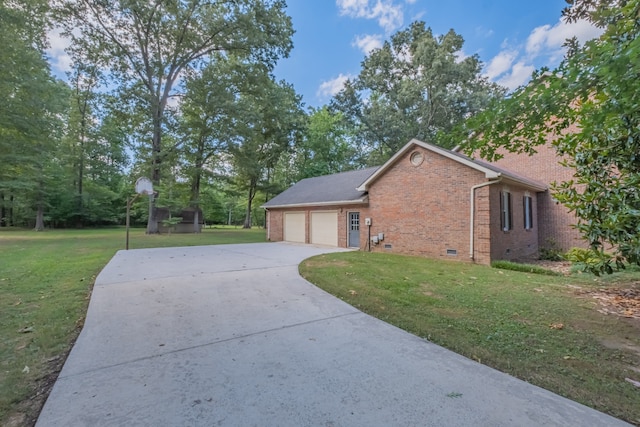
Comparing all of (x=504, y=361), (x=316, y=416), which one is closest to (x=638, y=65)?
(x=504, y=361)

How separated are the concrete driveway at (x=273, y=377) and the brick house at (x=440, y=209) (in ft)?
21.9

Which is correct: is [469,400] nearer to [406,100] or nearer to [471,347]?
[471,347]

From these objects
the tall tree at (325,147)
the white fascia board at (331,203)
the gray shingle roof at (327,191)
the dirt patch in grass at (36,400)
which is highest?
the tall tree at (325,147)

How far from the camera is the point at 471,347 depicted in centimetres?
327

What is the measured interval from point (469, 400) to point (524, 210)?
11.6m

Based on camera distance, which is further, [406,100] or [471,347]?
[406,100]

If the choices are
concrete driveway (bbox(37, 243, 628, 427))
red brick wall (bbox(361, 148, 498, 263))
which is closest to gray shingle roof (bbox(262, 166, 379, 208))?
red brick wall (bbox(361, 148, 498, 263))

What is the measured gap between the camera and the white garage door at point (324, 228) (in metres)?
14.7

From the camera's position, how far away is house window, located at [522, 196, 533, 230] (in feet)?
38.2

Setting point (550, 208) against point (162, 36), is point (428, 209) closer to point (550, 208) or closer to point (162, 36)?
point (550, 208)

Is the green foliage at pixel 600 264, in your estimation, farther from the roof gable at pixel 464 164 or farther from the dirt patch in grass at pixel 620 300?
the roof gable at pixel 464 164

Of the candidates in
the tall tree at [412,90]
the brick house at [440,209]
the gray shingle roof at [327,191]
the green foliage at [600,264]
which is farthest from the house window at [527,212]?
the tall tree at [412,90]

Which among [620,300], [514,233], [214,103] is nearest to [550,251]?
[514,233]

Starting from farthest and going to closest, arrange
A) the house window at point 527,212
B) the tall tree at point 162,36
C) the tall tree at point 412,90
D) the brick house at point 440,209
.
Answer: the tall tree at point 412,90 < the tall tree at point 162,36 < the house window at point 527,212 < the brick house at point 440,209
